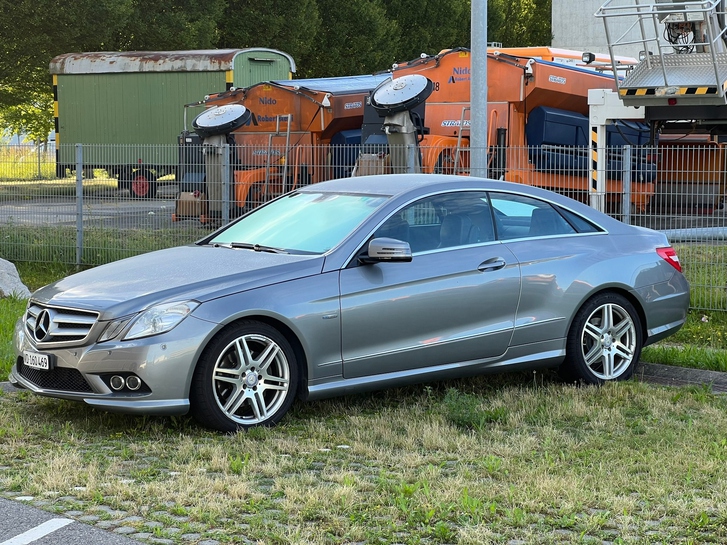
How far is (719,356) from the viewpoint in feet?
27.5

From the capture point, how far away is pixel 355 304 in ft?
21.3

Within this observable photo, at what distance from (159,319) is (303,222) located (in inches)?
58.0

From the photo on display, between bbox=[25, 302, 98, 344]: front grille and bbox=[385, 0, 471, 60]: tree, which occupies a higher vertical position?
bbox=[385, 0, 471, 60]: tree

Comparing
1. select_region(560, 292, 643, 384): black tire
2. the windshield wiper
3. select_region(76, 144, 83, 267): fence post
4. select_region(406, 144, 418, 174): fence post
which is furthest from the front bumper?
select_region(76, 144, 83, 267): fence post

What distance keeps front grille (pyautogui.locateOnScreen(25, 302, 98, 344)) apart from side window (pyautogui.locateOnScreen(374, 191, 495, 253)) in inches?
71.2

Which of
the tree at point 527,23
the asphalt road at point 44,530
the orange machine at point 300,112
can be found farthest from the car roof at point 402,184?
the tree at point 527,23

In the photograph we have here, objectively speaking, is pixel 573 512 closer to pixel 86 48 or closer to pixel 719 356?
pixel 719 356

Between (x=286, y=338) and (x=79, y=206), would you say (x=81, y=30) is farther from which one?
(x=286, y=338)

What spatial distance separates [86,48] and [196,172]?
21.8 meters

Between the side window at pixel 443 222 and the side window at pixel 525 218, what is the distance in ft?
0.28

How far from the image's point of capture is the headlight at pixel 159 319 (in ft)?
19.7

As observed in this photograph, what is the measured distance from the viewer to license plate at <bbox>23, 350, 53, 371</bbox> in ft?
20.5

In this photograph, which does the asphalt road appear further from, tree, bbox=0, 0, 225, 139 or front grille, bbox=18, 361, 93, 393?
tree, bbox=0, 0, 225, 139

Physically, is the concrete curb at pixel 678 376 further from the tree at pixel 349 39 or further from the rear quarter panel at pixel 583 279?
the tree at pixel 349 39
